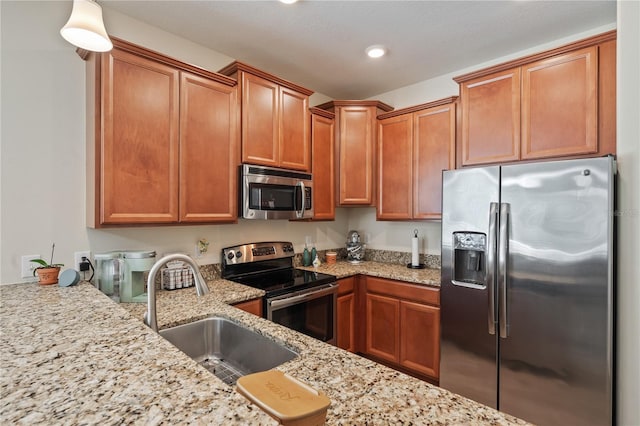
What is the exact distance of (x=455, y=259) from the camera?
224 centimetres

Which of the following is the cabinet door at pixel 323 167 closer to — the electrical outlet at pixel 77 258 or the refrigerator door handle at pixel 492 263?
the refrigerator door handle at pixel 492 263

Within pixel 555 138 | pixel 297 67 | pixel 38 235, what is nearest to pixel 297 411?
pixel 38 235

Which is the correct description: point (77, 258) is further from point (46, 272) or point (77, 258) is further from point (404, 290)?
point (404, 290)

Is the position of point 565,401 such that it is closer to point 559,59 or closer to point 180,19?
point 559,59

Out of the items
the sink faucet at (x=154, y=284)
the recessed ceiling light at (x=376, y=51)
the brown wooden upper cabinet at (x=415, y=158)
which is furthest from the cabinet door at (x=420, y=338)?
the recessed ceiling light at (x=376, y=51)

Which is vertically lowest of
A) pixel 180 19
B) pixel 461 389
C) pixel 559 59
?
pixel 461 389

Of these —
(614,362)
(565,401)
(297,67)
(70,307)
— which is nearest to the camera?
(70,307)

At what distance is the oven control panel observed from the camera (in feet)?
8.48

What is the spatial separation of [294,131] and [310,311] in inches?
59.1

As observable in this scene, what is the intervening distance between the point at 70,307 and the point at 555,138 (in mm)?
2824

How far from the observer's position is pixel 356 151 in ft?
10.4

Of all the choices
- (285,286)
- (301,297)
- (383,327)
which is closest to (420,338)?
(383,327)

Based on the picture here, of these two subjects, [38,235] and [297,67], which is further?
[297,67]

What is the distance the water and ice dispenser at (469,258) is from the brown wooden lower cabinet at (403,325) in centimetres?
28
